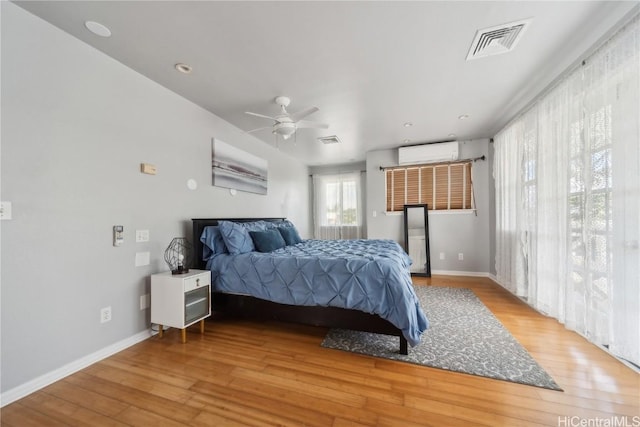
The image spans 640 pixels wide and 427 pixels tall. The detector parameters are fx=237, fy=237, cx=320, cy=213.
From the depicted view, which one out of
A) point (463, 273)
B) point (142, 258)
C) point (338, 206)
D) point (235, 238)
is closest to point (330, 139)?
point (338, 206)

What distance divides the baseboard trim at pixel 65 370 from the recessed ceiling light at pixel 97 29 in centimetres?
251

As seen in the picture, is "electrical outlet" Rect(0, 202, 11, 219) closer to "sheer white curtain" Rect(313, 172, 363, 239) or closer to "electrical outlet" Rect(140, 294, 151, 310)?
"electrical outlet" Rect(140, 294, 151, 310)

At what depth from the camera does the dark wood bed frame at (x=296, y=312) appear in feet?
6.74

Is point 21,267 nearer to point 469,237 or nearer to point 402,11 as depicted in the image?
point 402,11

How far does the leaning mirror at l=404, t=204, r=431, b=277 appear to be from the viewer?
4.71 metres

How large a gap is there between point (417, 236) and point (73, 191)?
16.2 ft

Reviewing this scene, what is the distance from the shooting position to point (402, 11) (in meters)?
1.61

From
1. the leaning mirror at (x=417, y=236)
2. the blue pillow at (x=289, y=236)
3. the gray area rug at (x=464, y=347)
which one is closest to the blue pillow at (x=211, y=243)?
the blue pillow at (x=289, y=236)

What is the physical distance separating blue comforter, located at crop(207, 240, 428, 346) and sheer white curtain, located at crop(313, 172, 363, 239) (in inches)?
148

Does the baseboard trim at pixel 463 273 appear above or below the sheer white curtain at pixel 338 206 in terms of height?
below

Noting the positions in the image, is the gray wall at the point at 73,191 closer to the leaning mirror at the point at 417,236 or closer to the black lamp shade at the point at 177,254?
the black lamp shade at the point at 177,254

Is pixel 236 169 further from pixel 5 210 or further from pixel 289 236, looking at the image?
pixel 5 210

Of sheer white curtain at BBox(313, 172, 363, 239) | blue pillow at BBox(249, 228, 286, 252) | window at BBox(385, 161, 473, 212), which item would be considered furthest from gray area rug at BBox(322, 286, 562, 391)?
sheer white curtain at BBox(313, 172, 363, 239)

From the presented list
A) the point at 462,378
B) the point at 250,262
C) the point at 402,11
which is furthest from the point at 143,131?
the point at 462,378
